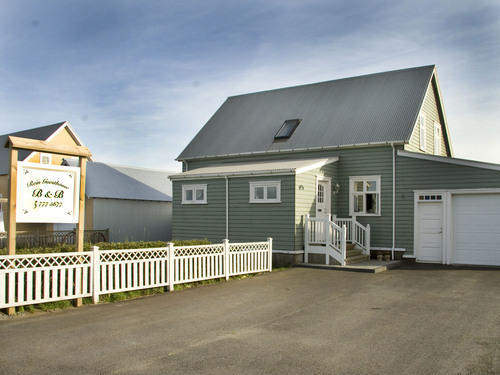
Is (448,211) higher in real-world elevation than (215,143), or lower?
lower

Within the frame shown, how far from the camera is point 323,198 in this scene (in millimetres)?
18906

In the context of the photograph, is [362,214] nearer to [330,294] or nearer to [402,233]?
[402,233]

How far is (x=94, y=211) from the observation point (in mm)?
25812

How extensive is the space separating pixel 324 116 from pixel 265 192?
18.8 feet

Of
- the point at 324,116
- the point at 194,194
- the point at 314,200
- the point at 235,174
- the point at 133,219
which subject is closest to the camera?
the point at 314,200

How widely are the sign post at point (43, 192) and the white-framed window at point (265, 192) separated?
26.4 ft

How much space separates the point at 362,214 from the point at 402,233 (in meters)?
1.69

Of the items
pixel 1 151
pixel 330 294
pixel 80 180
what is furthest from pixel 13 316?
pixel 1 151

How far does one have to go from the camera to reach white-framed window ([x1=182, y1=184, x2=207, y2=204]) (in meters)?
19.4

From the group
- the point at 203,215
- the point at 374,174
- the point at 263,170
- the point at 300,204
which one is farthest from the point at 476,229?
the point at 203,215

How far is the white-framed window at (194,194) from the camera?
19.4 metres

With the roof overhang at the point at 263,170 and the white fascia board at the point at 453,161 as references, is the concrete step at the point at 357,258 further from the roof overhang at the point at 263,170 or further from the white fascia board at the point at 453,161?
the white fascia board at the point at 453,161

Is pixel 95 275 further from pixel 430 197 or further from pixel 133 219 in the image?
pixel 133 219

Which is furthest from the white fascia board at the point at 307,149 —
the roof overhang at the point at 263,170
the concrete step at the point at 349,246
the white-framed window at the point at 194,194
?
the concrete step at the point at 349,246
